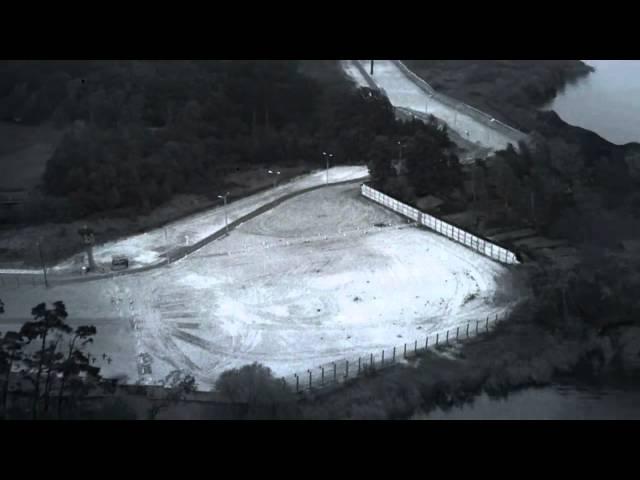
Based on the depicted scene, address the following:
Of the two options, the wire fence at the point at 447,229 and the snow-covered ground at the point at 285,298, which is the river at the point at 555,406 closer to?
the snow-covered ground at the point at 285,298

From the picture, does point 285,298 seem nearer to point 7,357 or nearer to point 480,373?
point 480,373

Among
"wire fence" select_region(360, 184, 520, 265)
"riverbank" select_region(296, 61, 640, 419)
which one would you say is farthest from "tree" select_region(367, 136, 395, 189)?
"riverbank" select_region(296, 61, 640, 419)

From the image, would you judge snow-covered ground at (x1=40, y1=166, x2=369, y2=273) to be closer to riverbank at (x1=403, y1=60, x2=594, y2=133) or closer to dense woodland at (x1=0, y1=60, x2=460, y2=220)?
Result: dense woodland at (x1=0, y1=60, x2=460, y2=220)

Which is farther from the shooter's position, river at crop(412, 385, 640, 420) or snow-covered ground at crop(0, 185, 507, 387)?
snow-covered ground at crop(0, 185, 507, 387)

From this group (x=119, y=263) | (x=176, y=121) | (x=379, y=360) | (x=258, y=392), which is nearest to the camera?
(x=258, y=392)

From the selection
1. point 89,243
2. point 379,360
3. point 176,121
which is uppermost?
point 176,121

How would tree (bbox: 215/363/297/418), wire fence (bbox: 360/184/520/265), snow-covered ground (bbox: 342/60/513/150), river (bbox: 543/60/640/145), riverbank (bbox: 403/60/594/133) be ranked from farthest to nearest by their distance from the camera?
riverbank (bbox: 403/60/594/133), snow-covered ground (bbox: 342/60/513/150), river (bbox: 543/60/640/145), wire fence (bbox: 360/184/520/265), tree (bbox: 215/363/297/418)

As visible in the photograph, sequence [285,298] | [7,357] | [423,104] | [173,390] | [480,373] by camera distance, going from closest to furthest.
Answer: [7,357] < [173,390] < [480,373] < [285,298] < [423,104]

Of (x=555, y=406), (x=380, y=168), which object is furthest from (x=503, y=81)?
(x=555, y=406)

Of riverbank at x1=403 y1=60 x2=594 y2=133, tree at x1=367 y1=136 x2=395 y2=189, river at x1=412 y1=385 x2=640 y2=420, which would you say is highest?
riverbank at x1=403 y1=60 x2=594 y2=133
